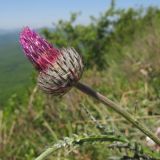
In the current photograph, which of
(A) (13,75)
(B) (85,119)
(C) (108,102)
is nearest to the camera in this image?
(C) (108,102)

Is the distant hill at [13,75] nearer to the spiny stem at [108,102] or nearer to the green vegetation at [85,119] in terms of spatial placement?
the green vegetation at [85,119]

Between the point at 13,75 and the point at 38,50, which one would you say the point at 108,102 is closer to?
the point at 38,50

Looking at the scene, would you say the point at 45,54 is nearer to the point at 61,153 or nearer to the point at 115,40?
the point at 61,153

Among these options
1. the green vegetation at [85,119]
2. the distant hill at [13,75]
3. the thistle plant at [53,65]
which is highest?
the distant hill at [13,75]

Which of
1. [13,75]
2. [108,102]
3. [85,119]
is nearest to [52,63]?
[108,102]

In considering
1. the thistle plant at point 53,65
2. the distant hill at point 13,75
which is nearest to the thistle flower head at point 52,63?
the thistle plant at point 53,65

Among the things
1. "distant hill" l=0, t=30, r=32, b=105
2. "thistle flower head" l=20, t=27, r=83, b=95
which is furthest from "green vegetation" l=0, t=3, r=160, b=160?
"distant hill" l=0, t=30, r=32, b=105

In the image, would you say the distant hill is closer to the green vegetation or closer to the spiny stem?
the green vegetation

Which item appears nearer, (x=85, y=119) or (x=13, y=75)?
(x=85, y=119)
